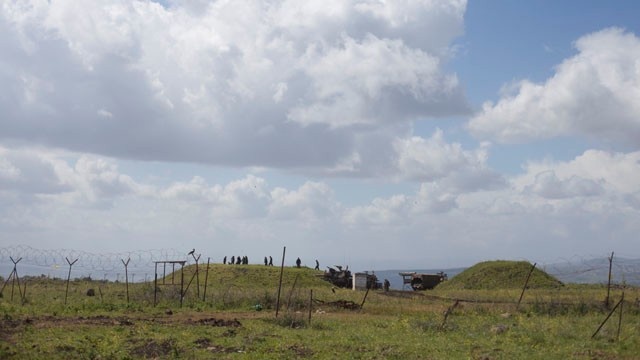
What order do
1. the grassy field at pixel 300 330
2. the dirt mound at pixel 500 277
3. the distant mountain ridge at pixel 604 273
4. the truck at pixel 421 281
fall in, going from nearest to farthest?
the grassy field at pixel 300 330
the distant mountain ridge at pixel 604 273
the dirt mound at pixel 500 277
the truck at pixel 421 281

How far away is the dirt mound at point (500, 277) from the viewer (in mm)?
62625

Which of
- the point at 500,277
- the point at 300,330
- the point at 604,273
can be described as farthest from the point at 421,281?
the point at 300,330

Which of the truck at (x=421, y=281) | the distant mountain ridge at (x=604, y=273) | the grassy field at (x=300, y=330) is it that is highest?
the distant mountain ridge at (x=604, y=273)

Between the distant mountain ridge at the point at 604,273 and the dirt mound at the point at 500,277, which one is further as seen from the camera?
the dirt mound at the point at 500,277

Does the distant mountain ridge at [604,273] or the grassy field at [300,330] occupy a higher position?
the distant mountain ridge at [604,273]

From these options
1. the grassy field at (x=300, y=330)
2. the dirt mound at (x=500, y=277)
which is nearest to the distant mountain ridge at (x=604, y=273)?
the grassy field at (x=300, y=330)

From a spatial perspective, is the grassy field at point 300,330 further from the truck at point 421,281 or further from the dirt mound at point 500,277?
the truck at point 421,281

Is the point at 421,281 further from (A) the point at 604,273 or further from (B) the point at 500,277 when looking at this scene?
(A) the point at 604,273

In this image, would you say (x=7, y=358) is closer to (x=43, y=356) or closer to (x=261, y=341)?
(x=43, y=356)

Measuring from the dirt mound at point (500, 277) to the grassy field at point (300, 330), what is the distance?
23597mm

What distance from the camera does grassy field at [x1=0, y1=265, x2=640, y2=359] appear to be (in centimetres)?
2134

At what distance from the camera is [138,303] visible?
3756cm

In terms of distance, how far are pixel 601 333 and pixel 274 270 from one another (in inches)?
1641

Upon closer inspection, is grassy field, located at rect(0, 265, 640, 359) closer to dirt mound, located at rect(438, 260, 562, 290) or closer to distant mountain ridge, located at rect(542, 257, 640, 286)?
distant mountain ridge, located at rect(542, 257, 640, 286)
